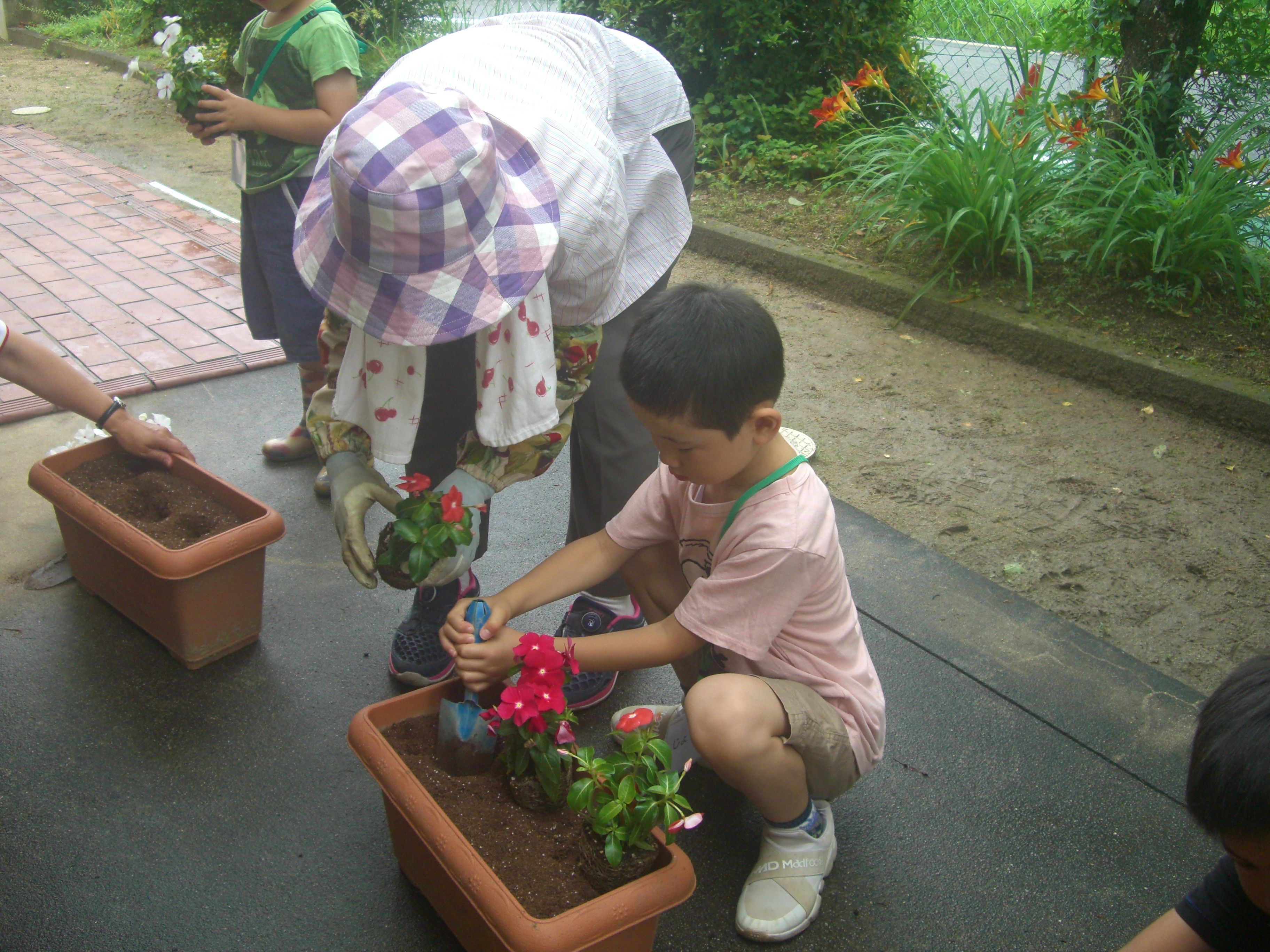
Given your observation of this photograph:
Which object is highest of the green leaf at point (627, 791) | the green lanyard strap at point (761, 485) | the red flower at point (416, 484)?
the green lanyard strap at point (761, 485)

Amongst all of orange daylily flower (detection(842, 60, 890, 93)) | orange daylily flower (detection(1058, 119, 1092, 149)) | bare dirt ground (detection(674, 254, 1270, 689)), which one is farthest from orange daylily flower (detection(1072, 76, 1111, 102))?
bare dirt ground (detection(674, 254, 1270, 689))

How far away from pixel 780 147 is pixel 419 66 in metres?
3.88

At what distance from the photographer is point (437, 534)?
62.1 inches

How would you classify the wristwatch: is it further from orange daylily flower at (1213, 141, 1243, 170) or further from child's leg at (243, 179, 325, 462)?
orange daylily flower at (1213, 141, 1243, 170)

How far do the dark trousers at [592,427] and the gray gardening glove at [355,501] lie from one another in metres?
0.19

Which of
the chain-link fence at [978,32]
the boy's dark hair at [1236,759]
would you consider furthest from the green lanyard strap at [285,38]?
the chain-link fence at [978,32]

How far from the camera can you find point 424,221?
4.35ft

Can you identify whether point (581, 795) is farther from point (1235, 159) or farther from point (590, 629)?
point (1235, 159)

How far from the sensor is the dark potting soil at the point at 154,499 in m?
2.04

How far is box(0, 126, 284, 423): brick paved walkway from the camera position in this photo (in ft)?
11.1

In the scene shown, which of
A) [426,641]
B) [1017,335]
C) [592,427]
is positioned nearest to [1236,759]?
[592,427]

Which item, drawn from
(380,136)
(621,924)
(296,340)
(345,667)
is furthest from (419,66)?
(621,924)

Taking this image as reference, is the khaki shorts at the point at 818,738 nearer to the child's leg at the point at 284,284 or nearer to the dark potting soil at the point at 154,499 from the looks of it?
the dark potting soil at the point at 154,499

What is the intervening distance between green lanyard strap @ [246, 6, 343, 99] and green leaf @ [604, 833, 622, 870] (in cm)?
207
